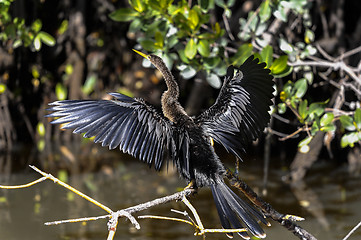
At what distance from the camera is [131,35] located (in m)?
4.39

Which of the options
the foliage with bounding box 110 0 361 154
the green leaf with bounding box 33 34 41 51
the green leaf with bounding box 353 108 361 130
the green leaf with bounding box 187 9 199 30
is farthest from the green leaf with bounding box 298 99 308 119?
the green leaf with bounding box 33 34 41 51

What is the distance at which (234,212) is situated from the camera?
1916 mm

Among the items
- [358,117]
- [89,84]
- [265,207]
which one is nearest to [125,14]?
[358,117]

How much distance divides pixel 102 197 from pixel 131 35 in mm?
1504

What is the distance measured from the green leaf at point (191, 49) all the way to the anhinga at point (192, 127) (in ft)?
1.88

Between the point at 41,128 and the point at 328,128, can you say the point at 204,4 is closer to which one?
the point at 328,128

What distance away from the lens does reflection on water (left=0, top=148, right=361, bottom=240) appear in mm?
2785

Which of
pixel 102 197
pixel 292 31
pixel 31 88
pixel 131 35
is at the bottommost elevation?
pixel 102 197

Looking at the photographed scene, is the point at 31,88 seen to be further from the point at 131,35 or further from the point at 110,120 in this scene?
the point at 110,120

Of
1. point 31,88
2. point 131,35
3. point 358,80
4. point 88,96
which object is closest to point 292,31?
point 358,80

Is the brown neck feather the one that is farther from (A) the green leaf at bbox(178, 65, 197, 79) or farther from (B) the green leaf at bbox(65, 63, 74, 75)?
(B) the green leaf at bbox(65, 63, 74, 75)

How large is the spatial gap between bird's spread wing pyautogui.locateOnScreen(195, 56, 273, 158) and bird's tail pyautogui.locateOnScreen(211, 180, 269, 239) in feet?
0.54

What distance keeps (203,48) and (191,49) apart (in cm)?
6

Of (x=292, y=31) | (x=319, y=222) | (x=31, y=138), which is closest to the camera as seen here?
(x=319, y=222)
